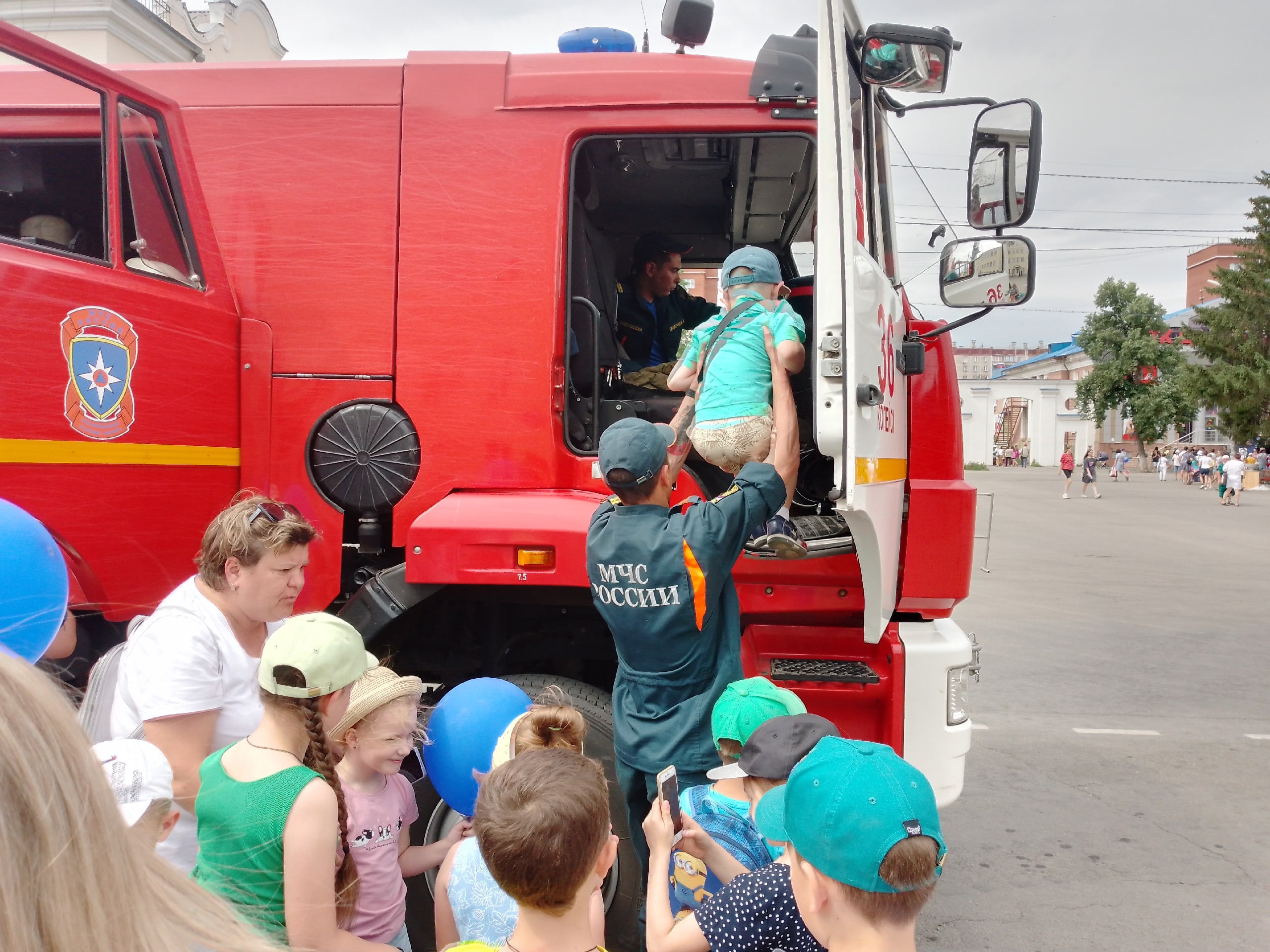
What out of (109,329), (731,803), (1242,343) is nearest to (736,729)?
(731,803)

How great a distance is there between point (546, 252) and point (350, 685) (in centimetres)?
166

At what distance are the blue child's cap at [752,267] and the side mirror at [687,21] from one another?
85 cm

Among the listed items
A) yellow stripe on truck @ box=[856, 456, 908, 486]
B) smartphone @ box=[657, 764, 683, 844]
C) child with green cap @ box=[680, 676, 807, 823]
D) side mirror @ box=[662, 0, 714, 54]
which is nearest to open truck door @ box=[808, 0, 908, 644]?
yellow stripe on truck @ box=[856, 456, 908, 486]

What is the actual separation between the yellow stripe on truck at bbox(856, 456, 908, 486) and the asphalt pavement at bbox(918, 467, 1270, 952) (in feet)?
5.83

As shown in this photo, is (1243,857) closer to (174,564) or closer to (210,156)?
(174,564)

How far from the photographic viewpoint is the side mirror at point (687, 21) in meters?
3.38

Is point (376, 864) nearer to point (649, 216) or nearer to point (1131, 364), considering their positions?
point (649, 216)

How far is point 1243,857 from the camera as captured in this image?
4.24 meters

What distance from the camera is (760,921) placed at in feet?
6.06

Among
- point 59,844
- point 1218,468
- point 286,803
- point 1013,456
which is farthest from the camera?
point 1013,456

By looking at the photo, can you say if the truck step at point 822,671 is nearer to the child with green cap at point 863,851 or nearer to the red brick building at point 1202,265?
the child with green cap at point 863,851

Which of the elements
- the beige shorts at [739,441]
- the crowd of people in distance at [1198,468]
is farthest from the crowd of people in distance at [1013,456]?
the beige shorts at [739,441]

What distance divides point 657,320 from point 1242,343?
43.8 m

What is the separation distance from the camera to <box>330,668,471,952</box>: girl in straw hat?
2258mm
